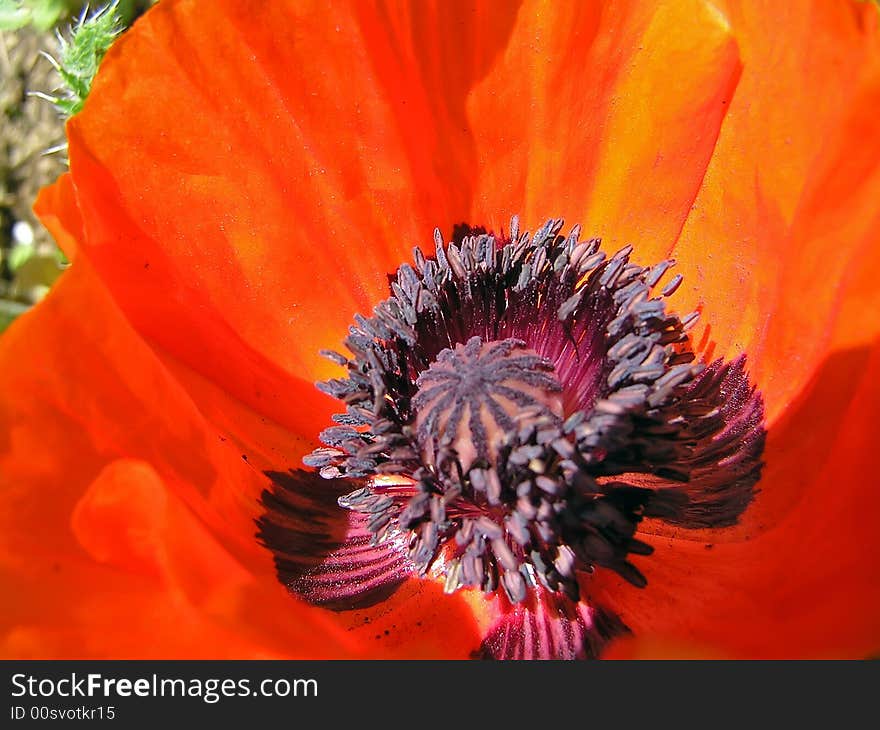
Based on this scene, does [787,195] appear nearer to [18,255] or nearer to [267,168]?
[267,168]

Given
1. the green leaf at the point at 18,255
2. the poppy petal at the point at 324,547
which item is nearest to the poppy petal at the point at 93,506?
the poppy petal at the point at 324,547

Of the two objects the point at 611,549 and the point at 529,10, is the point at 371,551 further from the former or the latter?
the point at 529,10

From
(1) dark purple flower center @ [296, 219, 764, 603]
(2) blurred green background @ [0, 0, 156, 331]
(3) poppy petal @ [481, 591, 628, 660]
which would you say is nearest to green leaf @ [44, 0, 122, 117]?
(1) dark purple flower center @ [296, 219, 764, 603]

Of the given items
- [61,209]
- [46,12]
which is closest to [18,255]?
[46,12]

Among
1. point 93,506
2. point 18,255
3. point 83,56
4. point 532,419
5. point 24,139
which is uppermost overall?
point 24,139

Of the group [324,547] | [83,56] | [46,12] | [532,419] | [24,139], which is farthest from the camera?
[24,139]

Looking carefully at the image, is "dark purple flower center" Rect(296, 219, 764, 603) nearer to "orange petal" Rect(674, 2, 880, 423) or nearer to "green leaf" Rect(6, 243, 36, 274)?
"orange petal" Rect(674, 2, 880, 423)

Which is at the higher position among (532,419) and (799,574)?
(532,419)

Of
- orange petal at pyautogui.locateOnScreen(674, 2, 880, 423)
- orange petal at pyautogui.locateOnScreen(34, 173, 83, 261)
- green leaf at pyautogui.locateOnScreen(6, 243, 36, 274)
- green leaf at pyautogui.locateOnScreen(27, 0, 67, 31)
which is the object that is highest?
green leaf at pyautogui.locateOnScreen(27, 0, 67, 31)
